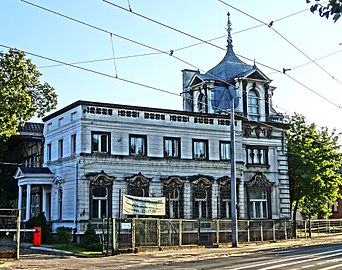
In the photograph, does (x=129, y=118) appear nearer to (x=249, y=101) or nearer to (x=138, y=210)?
(x=138, y=210)

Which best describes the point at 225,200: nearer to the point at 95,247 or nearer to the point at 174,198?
the point at 174,198

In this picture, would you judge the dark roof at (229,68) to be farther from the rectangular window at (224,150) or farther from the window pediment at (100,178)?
the window pediment at (100,178)

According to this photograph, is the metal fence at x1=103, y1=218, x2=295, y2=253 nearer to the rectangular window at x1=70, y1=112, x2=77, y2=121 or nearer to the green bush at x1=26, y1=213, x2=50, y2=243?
the green bush at x1=26, y1=213, x2=50, y2=243

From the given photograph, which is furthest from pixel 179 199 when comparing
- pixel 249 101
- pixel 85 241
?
pixel 249 101

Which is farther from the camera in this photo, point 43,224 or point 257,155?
point 257,155

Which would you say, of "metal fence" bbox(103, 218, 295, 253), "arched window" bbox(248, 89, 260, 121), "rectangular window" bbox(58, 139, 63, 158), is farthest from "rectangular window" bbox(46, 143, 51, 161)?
"arched window" bbox(248, 89, 260, 121)

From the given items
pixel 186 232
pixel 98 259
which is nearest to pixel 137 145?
pixel 186 232

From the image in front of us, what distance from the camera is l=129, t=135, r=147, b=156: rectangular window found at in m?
37.3

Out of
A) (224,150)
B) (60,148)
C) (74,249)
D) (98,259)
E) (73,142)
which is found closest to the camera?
(98,259)

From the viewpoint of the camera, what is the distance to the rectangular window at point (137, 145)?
37.3 metres

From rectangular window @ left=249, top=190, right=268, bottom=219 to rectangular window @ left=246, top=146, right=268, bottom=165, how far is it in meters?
2.29

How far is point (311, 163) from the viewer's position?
149ft

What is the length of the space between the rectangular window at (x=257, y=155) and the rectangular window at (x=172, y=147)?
6.46 metres

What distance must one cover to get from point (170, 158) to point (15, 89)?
12.4m
